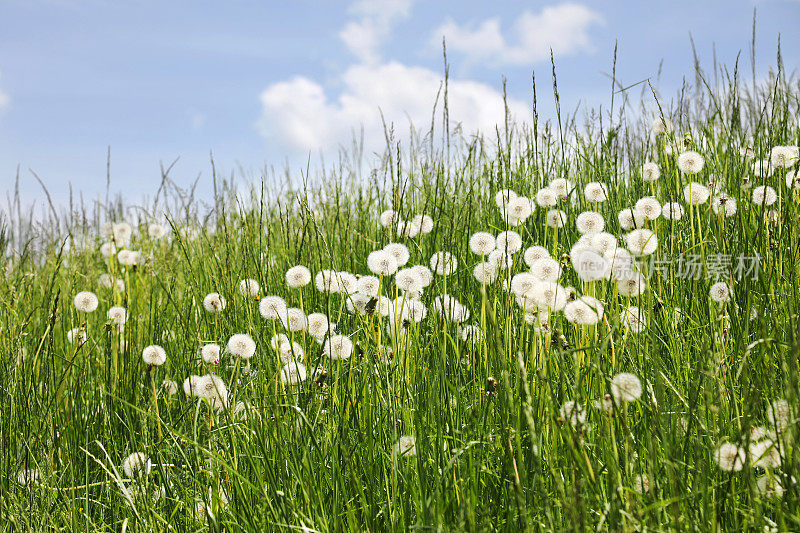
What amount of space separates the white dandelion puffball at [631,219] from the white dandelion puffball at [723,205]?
346mm

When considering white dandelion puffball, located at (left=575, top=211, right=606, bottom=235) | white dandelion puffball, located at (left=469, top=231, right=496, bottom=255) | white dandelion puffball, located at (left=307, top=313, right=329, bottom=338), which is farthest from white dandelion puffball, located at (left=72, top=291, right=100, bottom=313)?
white dandelion puffball, located at (left=575, top=211, right=606, bottom=235)

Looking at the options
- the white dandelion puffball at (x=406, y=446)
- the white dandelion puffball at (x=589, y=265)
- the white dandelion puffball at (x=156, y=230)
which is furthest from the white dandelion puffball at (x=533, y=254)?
the white dandelion puffball at (x=156, y=230)

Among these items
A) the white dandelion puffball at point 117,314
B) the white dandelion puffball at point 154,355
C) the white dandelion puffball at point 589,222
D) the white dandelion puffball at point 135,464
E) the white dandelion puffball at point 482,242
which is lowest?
the white dandelion puffball at point 135,464

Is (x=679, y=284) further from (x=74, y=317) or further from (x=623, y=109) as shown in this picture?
(x=74, y=317)

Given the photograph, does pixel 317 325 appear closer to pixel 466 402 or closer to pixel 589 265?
pixel 466 402

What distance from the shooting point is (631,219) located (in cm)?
234

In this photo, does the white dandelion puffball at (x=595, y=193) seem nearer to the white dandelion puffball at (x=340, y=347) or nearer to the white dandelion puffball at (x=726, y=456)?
the white dandelion puffball at (x=340, y=347)

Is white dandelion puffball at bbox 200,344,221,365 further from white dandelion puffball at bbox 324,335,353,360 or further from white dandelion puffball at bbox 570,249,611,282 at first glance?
white dandelion puffball at bbox 570,249,611,282

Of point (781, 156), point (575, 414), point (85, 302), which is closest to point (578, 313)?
point (575, 414)

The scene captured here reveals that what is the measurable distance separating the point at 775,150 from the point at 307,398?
2.46 m

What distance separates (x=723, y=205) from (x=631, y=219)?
0.39 m

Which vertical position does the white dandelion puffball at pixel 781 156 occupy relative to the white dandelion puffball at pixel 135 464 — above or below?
above

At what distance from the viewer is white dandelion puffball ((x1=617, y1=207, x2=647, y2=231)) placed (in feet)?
7.41

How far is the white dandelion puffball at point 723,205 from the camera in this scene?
2389 mm
